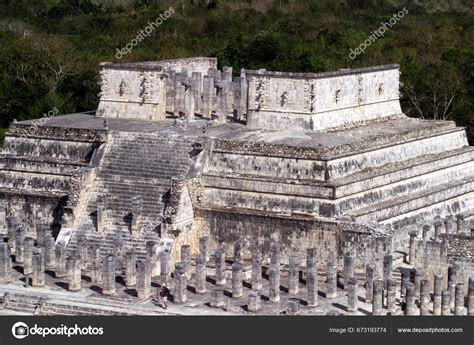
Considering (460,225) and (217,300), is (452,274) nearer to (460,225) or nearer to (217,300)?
(460,225)

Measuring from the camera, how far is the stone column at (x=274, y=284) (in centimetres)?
3203

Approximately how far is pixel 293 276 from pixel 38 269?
22.1 feet

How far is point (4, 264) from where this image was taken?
Answer: 1337 inches

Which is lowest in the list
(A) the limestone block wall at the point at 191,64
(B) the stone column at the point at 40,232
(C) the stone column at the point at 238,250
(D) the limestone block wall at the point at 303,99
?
(C) the stone column at the point at 238,250

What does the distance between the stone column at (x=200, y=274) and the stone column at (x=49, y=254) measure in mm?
4871

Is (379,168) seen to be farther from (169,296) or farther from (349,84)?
(169,296)

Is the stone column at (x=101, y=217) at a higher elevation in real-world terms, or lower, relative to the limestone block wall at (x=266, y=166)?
lower

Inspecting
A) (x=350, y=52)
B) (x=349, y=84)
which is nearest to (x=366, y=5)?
(x=350, y=52)

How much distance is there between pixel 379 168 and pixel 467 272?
17.9 feet

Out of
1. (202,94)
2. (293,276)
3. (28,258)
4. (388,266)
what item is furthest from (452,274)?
(202,94)

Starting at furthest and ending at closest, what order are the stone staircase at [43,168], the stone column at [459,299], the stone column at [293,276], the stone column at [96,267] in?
the stone staircase at [43,168] → the stone column at [96,267] → the stone column at [293,276] → the stone column at [459,299]

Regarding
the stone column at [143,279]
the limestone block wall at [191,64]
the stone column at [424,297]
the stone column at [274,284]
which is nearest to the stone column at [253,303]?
the stone column at [274,284]

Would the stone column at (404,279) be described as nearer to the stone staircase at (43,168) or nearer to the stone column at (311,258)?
the stone column at (311,258)

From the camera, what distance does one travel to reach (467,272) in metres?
33.1
